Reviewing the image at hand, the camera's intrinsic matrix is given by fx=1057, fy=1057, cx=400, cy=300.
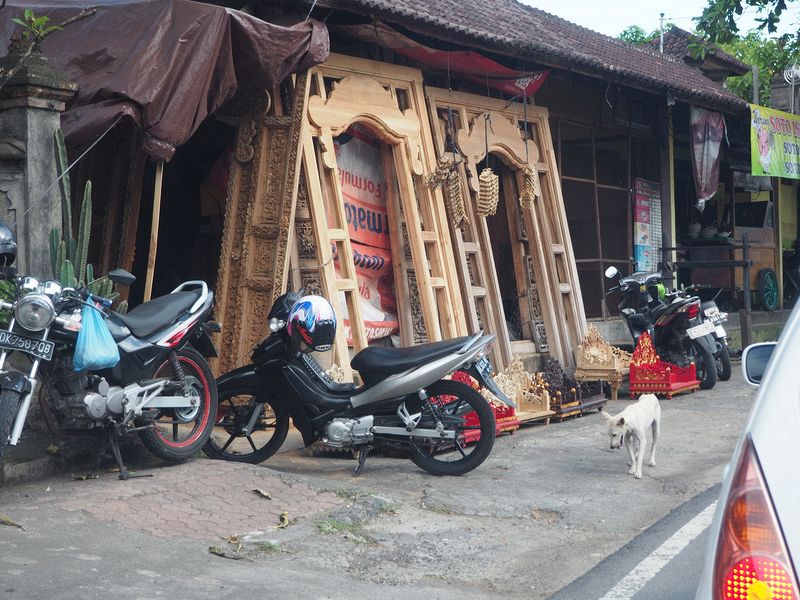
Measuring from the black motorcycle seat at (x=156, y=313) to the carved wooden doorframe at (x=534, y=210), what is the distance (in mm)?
4393

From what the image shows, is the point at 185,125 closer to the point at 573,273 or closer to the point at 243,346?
the point at 243,346

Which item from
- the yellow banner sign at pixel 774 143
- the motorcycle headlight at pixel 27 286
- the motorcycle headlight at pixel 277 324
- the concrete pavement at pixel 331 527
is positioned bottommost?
the concrete pavement at pixel 331 527

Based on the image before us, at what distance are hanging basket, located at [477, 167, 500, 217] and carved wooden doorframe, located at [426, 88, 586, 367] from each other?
0.44 ft

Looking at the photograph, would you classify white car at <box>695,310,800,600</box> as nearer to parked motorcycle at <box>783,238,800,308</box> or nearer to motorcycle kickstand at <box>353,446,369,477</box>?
motorcycle kickstand at <box>353,446,369,477</box>

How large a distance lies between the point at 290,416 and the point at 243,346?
125 centimetres

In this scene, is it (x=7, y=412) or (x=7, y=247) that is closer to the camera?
(x=7, y=412)

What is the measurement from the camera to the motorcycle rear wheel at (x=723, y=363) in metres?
13.0

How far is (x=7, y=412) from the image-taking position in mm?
5367

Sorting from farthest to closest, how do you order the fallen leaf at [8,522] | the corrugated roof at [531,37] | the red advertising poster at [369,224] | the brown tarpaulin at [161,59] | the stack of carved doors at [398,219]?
the red advertising poster at [369,224] → the corrugated roof at [531,37] → the stack of carved doors at [398,219] → the brown tarpaulin at [161,59] → the fallen leaf at [8,522]

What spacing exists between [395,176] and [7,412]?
17.6 ft

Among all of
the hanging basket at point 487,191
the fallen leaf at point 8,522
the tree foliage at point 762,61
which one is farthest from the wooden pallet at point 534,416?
the tree foliage at point 762,61

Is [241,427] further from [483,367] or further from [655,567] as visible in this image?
[655,567]

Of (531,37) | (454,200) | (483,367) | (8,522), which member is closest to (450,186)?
(454,200)

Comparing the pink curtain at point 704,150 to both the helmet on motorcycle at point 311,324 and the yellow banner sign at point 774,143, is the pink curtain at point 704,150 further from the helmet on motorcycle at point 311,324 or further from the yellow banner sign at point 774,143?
the helmet on motorcycle at point 311,324
